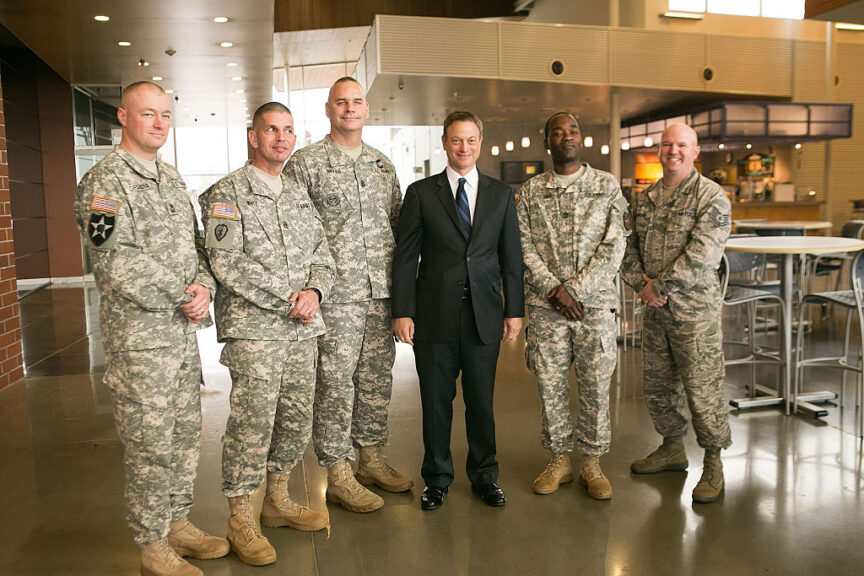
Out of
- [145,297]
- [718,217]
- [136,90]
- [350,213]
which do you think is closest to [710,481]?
[718,217]

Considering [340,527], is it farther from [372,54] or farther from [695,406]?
[372,54]

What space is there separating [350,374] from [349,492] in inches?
21.8

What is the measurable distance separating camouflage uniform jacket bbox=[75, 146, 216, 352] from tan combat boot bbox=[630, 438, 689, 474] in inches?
93.1

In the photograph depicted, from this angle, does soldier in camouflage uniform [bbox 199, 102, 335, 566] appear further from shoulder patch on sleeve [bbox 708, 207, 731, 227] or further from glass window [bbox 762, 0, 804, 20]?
glass window [bbox 762, 0, 804, 20]

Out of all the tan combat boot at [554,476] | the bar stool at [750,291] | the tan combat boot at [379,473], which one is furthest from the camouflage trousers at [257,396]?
the bar stool at [750,291]

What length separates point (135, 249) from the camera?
244 cm

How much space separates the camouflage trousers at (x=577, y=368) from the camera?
323 cm

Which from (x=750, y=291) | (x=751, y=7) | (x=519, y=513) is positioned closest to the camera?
(x=519, y=513)

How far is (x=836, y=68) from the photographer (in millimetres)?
15844

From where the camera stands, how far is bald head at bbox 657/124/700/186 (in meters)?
3.32

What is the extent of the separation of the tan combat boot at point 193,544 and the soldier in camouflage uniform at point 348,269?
1.98 feet

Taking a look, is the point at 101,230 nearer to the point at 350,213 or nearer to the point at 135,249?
the point at 135,249

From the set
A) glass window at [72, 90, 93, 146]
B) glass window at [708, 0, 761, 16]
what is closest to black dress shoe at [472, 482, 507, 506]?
glass window at [72, 90, 93, 146]

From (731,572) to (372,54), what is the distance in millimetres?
11028
